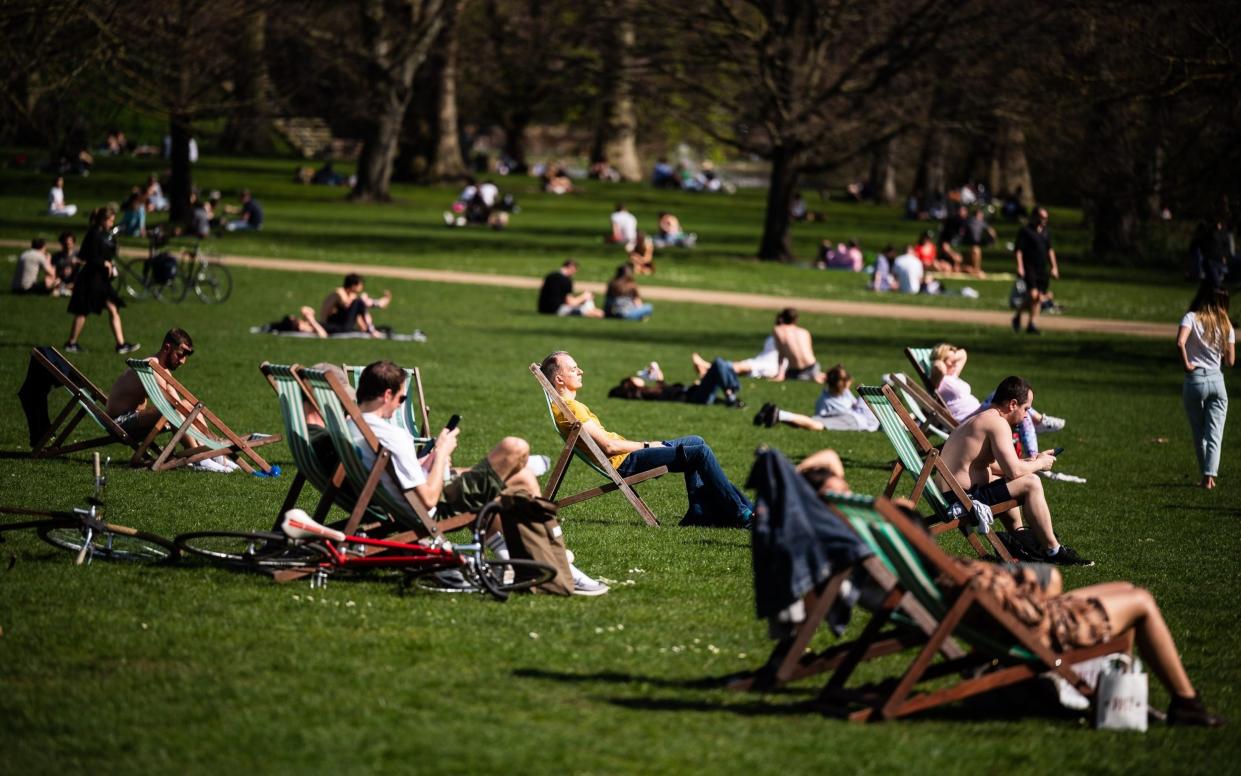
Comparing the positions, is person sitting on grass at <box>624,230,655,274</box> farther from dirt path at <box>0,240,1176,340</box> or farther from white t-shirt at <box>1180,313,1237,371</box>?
white t-shirt at <box>1180,313,1237,371</box>

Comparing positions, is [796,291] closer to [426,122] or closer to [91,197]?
[91,197]

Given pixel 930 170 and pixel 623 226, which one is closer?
pixel 623 226

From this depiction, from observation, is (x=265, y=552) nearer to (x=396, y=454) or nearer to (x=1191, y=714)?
(x=396, y=454)

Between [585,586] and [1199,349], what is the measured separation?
739cm

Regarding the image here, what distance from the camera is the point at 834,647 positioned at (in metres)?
7.08

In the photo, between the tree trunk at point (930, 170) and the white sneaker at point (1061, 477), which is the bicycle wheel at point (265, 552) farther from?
the tree trunk at point (930, 170)

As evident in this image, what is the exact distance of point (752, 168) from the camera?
116562 mm

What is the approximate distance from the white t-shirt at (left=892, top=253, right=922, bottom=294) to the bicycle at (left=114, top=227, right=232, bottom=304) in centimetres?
1554

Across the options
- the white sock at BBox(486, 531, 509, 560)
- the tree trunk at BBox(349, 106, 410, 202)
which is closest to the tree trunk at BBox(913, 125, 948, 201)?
the tree trunk at BBox(349, 106, 410, 202)

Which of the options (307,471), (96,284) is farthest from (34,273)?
(307,471)

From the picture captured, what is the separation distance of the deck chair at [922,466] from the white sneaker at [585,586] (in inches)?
79.7

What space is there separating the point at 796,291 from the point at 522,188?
39.4 meters

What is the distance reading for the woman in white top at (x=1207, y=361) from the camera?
13.7 m

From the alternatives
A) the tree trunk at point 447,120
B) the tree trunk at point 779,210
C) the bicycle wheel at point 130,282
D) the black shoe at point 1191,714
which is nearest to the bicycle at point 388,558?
the black shoe at point 1191,714
